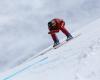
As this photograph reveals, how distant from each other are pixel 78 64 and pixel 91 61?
0.47m

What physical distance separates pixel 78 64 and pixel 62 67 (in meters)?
0.78

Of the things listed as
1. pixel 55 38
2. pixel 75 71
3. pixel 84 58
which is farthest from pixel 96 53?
pixel 55 38

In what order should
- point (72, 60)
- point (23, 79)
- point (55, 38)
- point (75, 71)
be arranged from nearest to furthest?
point (75, 71) < point (72, 60) < point (23, 79) < point (55, 38)

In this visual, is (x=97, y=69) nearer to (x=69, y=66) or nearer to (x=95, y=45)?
(x=69, y=66)

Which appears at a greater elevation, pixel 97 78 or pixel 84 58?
pixel 84 58

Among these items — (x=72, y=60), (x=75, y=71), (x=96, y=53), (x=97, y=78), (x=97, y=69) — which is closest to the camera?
(x=97, y=78)

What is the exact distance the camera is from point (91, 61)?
29.8 feet

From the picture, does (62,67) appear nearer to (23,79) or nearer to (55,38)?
(23,79)

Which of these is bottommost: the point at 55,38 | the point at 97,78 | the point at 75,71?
the point at 97,78

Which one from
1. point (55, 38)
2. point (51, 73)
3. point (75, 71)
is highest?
point (55, 38)

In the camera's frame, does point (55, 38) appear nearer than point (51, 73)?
No

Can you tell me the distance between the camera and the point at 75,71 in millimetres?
8930

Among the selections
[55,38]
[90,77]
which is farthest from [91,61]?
[55,38]

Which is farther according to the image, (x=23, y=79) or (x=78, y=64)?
(x=23, y=79)
